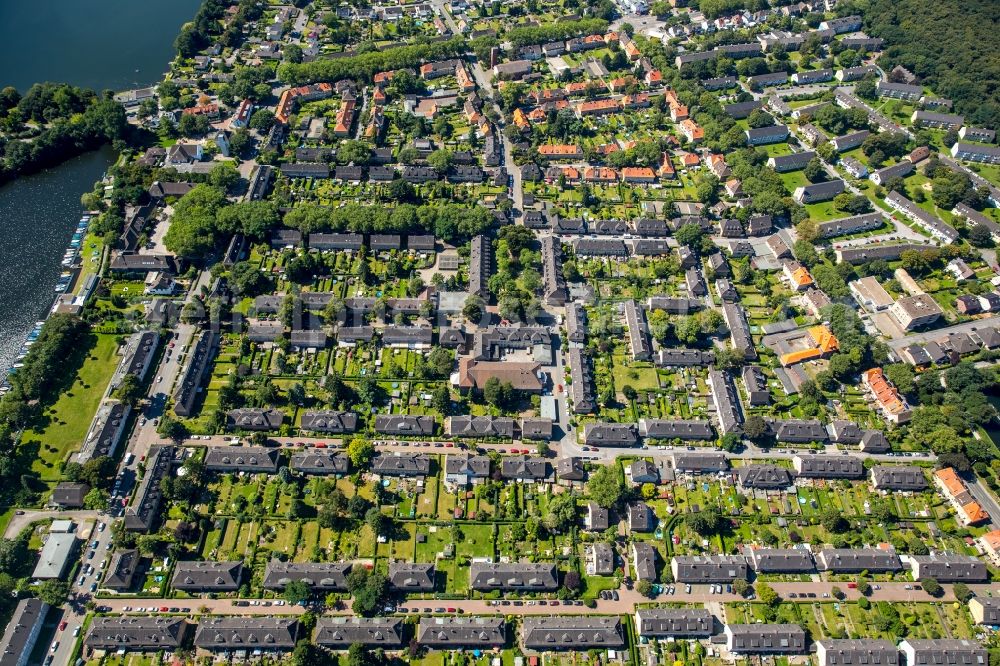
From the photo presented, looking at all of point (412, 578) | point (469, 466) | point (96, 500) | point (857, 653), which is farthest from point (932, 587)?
point (96, 500)

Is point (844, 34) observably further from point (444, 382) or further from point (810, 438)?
point (444, 382)

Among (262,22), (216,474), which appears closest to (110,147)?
(262,22)

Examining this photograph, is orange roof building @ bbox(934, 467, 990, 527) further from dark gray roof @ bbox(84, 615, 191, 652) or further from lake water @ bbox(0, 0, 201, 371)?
lake water @ bbox(0, 0, 201, 371)

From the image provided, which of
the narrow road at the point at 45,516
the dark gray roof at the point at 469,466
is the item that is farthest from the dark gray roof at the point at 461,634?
the narrow road at the point at 45,516

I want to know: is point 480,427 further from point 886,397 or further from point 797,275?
point 797,275

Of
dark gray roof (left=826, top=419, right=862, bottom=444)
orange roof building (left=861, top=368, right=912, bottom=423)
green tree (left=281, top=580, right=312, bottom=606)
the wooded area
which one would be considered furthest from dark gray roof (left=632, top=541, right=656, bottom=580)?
the wooded area
